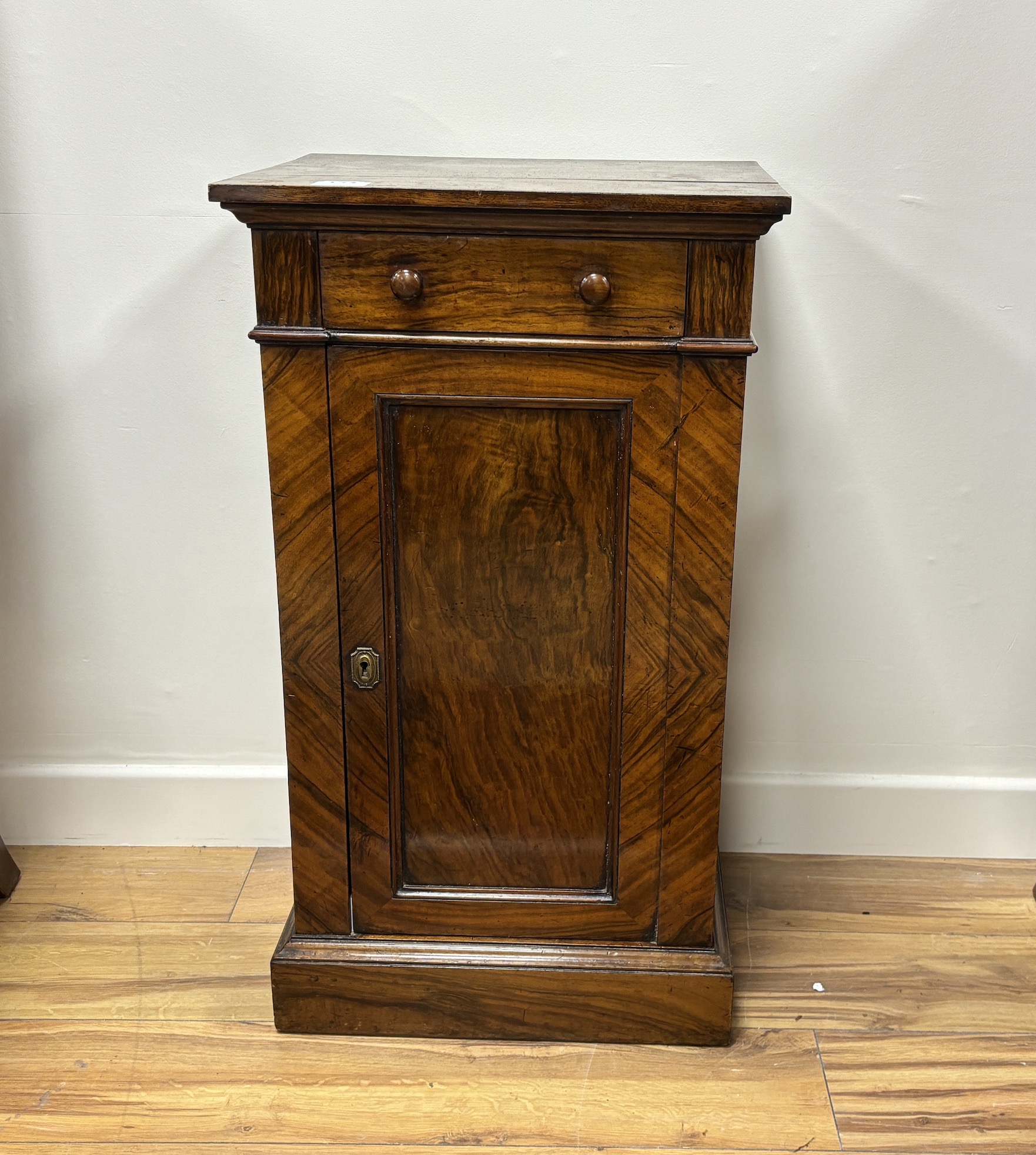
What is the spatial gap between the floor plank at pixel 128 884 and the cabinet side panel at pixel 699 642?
75cm

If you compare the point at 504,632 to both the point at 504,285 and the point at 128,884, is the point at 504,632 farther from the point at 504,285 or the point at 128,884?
the point at 128,884

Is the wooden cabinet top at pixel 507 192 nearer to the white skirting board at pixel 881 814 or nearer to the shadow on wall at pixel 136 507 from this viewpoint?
the shadow on wall at pixel 136 507

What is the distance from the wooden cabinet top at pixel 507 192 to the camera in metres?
1.19

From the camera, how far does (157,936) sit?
1741 mm

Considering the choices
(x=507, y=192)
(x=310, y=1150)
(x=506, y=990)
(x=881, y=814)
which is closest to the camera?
(x=507, y=192)

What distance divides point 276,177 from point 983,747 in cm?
142

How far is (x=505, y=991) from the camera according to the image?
1.52 metres

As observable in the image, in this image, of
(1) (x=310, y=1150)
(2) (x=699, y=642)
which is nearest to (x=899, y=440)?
(2) (x=699, y=642)

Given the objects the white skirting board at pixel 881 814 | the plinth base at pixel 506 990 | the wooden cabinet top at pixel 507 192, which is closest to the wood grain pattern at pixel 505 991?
the plinth base at pixel 506 990

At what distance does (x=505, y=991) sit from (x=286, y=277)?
0.94 meters

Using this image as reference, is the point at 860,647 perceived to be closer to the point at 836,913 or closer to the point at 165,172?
the point at 836,913

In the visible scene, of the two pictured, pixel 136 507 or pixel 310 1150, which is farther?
pixel 136 507

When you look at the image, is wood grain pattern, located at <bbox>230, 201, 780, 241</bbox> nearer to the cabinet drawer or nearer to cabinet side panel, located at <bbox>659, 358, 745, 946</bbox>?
the cabinet drawer

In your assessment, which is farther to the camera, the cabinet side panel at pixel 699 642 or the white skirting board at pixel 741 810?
the white skirting board at pixel 741 810
